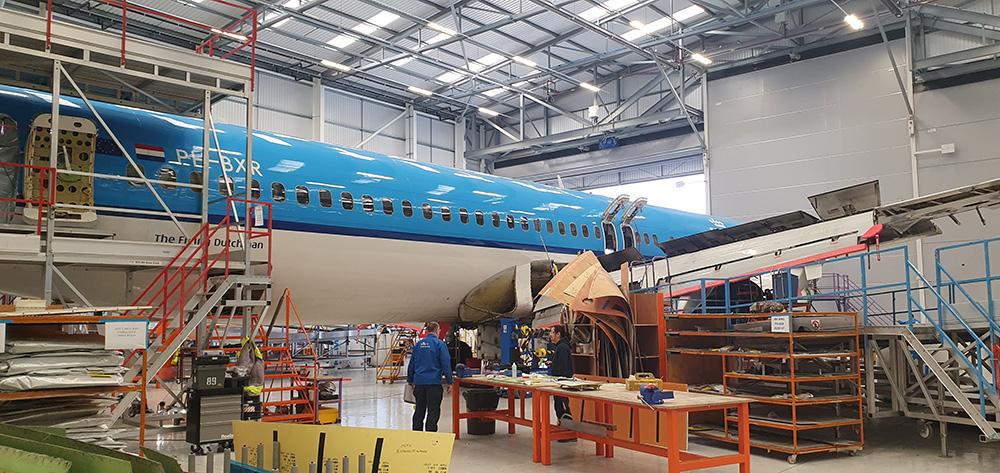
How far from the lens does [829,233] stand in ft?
37.1

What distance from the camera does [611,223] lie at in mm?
16859

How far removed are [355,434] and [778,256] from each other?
979 cm

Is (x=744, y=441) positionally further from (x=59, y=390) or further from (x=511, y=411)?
(x=59, y=390)

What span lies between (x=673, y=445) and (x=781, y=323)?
9.92ft

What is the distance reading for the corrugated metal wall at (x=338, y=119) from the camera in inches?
969

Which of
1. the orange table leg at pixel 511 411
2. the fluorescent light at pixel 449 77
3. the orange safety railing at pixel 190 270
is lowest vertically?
the orange table leg at pixel 511 411

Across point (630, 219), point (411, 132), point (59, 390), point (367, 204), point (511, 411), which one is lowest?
point (511, 411)

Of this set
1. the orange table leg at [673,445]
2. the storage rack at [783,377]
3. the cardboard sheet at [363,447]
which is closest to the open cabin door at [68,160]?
the cardboard sheet at [363,447]

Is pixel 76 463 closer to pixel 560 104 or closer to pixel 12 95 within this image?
pixel 12 95

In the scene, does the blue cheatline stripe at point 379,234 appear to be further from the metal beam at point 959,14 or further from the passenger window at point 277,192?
the metal beam at point 959,14

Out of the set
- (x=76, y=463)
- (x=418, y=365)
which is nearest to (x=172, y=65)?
(x=418, y=365)

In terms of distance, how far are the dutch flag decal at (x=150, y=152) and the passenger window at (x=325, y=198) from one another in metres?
2.23

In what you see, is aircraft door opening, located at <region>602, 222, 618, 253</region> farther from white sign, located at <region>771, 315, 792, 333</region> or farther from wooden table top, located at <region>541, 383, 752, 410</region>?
wooden table top, located at <region>541, 383, 752, 410</region>

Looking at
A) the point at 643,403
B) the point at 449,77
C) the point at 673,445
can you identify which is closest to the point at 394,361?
the point at 449,77
